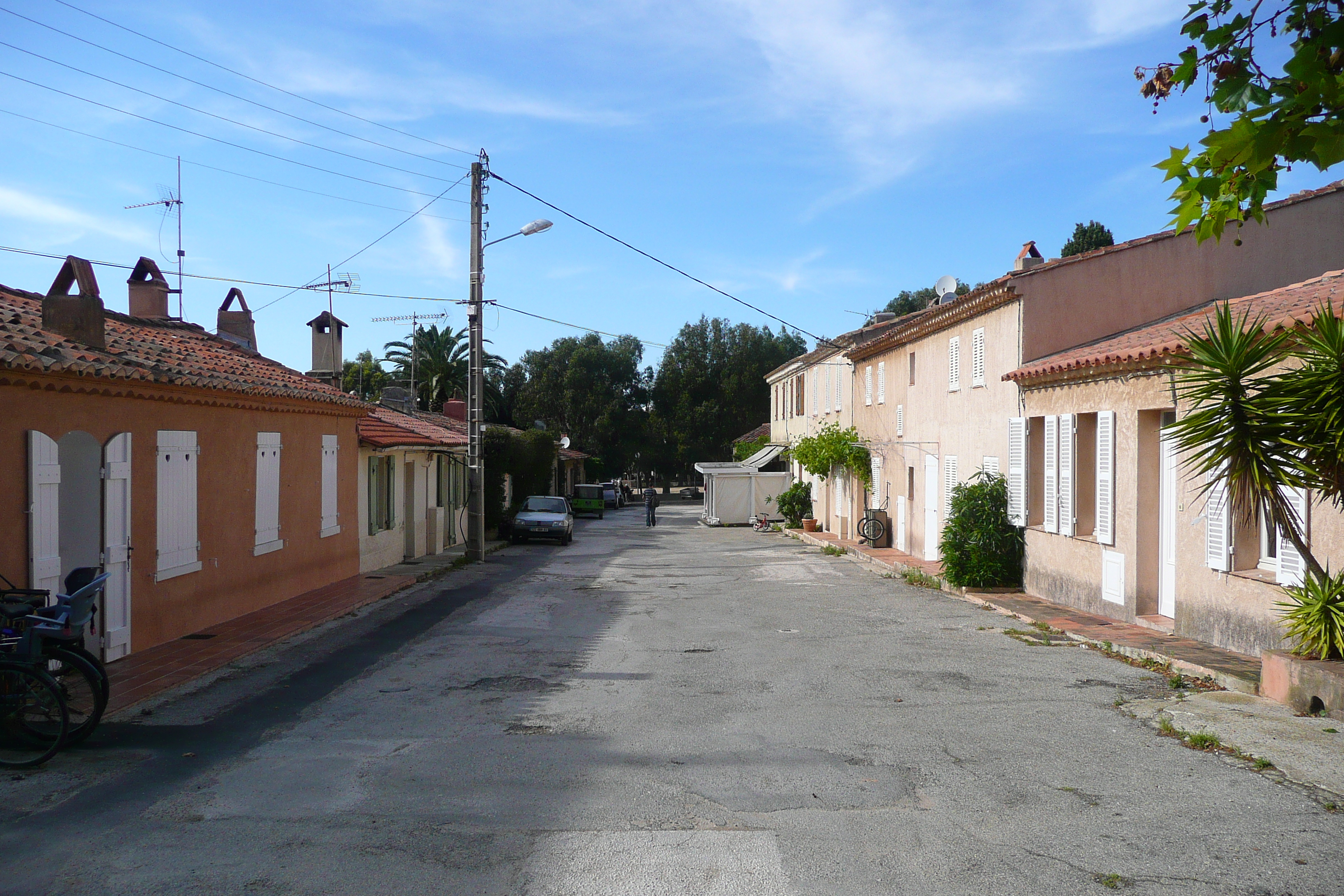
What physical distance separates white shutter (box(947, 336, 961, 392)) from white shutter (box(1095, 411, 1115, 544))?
20.9 ft

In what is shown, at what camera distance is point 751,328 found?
68.4m

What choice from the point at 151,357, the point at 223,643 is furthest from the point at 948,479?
the point at 151,357

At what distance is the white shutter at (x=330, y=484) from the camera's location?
1694 centimetres

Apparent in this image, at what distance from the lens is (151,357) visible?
1119 cm

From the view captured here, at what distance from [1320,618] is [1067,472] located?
6.38 meters

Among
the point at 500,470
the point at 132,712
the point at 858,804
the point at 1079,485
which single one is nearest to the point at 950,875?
the point at 858,804

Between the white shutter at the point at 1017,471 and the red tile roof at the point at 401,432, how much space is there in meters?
11.4

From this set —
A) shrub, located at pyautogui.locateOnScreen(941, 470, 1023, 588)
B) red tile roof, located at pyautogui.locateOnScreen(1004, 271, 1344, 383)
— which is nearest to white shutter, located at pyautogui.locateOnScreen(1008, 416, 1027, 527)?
shrub, located at pyautogui.locateOnScreen(941, 470, 1023, 588)

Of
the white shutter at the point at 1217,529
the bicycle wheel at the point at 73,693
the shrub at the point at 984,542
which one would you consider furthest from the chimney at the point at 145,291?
the white shutter at the point at 1217,529

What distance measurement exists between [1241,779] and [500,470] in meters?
30.1

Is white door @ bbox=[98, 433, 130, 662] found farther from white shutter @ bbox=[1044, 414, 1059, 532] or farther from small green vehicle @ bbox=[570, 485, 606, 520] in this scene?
small green vehicle @ bbox=[570, 485, 606, 520]

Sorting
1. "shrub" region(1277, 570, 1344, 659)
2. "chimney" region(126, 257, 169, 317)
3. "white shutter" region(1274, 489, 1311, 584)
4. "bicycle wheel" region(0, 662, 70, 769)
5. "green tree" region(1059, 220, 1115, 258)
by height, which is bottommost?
"bicycle wheel" region(0, 662, 70, 769)

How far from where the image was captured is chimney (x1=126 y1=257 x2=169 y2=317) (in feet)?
→ 55.3

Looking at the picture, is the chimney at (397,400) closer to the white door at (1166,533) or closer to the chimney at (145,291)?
the chimney at (145,291)
